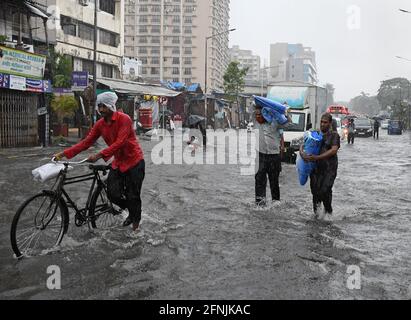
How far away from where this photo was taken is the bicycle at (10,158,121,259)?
537cm

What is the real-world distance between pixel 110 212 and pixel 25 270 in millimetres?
1664

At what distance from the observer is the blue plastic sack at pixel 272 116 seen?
8406mm

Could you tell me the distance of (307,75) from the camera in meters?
166

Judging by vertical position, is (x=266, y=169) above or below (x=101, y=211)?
above

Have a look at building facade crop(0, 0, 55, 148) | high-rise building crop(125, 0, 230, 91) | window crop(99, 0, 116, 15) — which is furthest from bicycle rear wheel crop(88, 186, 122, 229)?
high-rise building crop(125, 0, 230, 91)

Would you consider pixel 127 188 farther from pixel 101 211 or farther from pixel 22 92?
pixel 22 92

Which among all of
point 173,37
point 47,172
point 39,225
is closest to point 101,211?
point 39,225

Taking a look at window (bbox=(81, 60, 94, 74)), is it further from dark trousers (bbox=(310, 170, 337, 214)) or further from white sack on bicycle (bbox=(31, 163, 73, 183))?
white sack on bicycle (bbox=(31, 163, 73, 183))

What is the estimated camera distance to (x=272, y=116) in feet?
27.9

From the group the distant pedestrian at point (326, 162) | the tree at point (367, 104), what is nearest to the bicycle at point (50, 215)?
the distant pedestrian at point (326, 162)

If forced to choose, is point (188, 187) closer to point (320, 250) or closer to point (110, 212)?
point (110, 212)

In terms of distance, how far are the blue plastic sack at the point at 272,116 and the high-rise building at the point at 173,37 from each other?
98576 mm

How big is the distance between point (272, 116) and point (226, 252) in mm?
3305

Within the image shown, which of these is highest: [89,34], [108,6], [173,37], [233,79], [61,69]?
[173,37]
